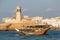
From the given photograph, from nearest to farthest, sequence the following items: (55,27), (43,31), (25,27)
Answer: (43,31)
(25,27)
(55,27)

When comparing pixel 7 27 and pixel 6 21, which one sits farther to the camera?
pixel 6 21

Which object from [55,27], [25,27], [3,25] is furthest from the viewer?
[55,27]

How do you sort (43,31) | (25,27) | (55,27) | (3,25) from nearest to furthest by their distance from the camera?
(43,31)
(25,27)
(3,25)
(55,27)

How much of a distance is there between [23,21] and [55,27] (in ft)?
56.6

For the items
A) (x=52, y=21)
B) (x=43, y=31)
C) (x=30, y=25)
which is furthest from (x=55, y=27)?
(x=43, y=31)

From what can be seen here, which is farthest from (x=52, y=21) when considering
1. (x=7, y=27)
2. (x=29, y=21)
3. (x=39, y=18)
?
(x=7, y=27)

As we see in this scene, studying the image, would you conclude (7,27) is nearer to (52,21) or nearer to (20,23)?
(20,23)

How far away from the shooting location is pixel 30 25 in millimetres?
99375

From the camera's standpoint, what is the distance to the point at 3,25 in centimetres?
10438

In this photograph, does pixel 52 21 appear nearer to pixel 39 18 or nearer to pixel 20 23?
pixel 39 18

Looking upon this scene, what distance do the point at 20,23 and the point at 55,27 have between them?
18948 millimetres

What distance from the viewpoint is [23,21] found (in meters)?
102

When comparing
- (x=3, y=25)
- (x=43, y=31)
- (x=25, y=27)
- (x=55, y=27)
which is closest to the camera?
(x=43, y=31)

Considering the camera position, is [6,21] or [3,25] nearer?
[3,25]
